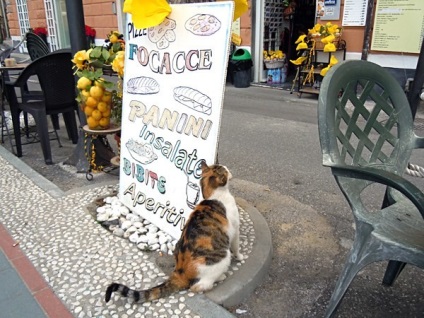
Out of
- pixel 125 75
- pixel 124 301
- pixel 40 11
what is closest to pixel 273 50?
pixel 125 75

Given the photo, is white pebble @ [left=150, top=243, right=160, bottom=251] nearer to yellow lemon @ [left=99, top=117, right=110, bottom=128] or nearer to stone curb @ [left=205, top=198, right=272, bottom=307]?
stone curb @ [left=205, top=198, right=272, bottom=307]

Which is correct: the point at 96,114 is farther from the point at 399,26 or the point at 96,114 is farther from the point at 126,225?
the point at 399,26

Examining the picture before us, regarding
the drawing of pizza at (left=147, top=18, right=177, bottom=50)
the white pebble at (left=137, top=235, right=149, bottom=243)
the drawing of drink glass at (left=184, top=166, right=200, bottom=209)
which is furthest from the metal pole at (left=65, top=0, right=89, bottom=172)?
the drawing of drink glass at (left=184, top=166, right=200, bottom=209)

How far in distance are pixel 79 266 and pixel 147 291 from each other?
2.10 ft

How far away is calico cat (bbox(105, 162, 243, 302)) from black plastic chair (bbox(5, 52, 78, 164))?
9.16 ft

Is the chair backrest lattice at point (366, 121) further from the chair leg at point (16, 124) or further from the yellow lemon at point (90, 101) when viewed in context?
the chair leg at point (16, 124)

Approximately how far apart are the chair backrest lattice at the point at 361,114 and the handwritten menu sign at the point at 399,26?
16.4ft

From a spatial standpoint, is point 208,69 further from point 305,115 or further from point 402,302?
point 305,115

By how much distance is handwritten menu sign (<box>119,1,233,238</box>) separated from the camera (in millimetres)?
2379

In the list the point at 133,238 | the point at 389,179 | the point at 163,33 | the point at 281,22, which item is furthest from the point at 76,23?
the point at 281,22

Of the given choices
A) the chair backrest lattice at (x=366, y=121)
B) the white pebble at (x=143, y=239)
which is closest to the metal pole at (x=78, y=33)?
the white pebble at (x=143, y=239)

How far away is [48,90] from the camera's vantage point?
4258 mm

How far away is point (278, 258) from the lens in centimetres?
264

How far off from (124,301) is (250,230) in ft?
3.60
